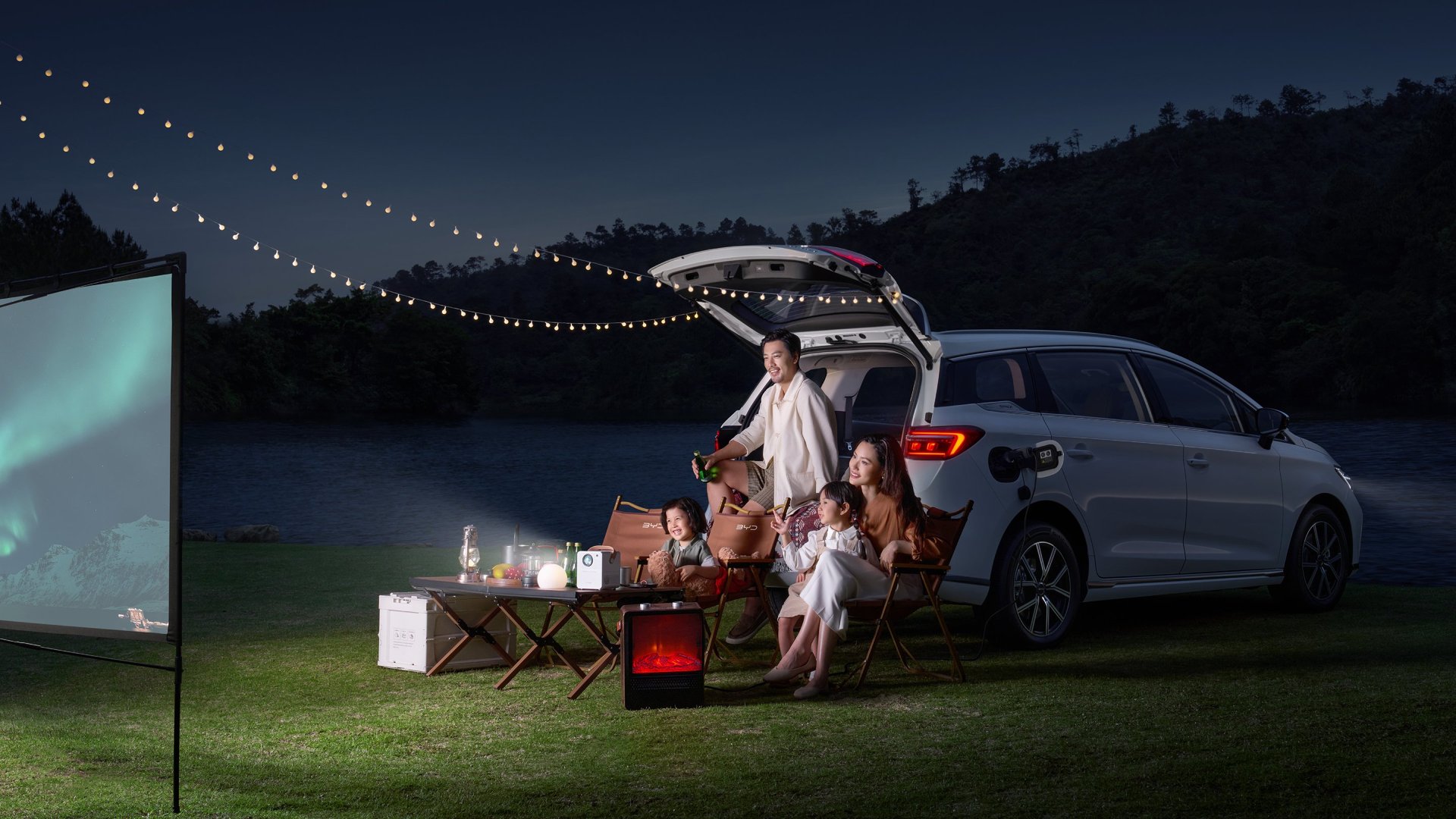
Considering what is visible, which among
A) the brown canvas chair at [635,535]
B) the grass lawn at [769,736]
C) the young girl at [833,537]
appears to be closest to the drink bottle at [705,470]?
the brown canvas chair at [635,535]

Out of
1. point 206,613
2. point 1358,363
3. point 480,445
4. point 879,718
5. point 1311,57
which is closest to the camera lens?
point 879,718

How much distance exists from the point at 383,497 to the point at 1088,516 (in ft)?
142

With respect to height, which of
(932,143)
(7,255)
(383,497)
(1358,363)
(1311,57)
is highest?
(1311,57)

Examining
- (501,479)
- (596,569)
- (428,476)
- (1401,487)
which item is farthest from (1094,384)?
(428,476)

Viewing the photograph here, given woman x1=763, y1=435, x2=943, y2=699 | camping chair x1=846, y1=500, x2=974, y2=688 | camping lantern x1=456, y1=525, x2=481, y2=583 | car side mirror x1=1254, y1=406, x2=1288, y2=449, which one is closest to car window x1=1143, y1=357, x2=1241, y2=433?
car side mirror x1=1254, y1=406, x2=1288, y2=449

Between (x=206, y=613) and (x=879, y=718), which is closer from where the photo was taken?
(x=879, y=718)

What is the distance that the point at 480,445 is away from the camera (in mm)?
62375

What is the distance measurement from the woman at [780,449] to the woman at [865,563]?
0.46 meters

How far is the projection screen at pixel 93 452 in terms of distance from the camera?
4234mm

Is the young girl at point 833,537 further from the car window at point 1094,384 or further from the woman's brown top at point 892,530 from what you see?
the car window at point 1094,384

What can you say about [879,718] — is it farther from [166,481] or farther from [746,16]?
[746,16]

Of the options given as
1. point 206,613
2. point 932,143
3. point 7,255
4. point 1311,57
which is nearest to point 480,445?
point 7,255

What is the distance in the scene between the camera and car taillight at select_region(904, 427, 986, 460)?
6418 millimetres

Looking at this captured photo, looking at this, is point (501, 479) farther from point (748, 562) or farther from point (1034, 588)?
point (748, 562)
